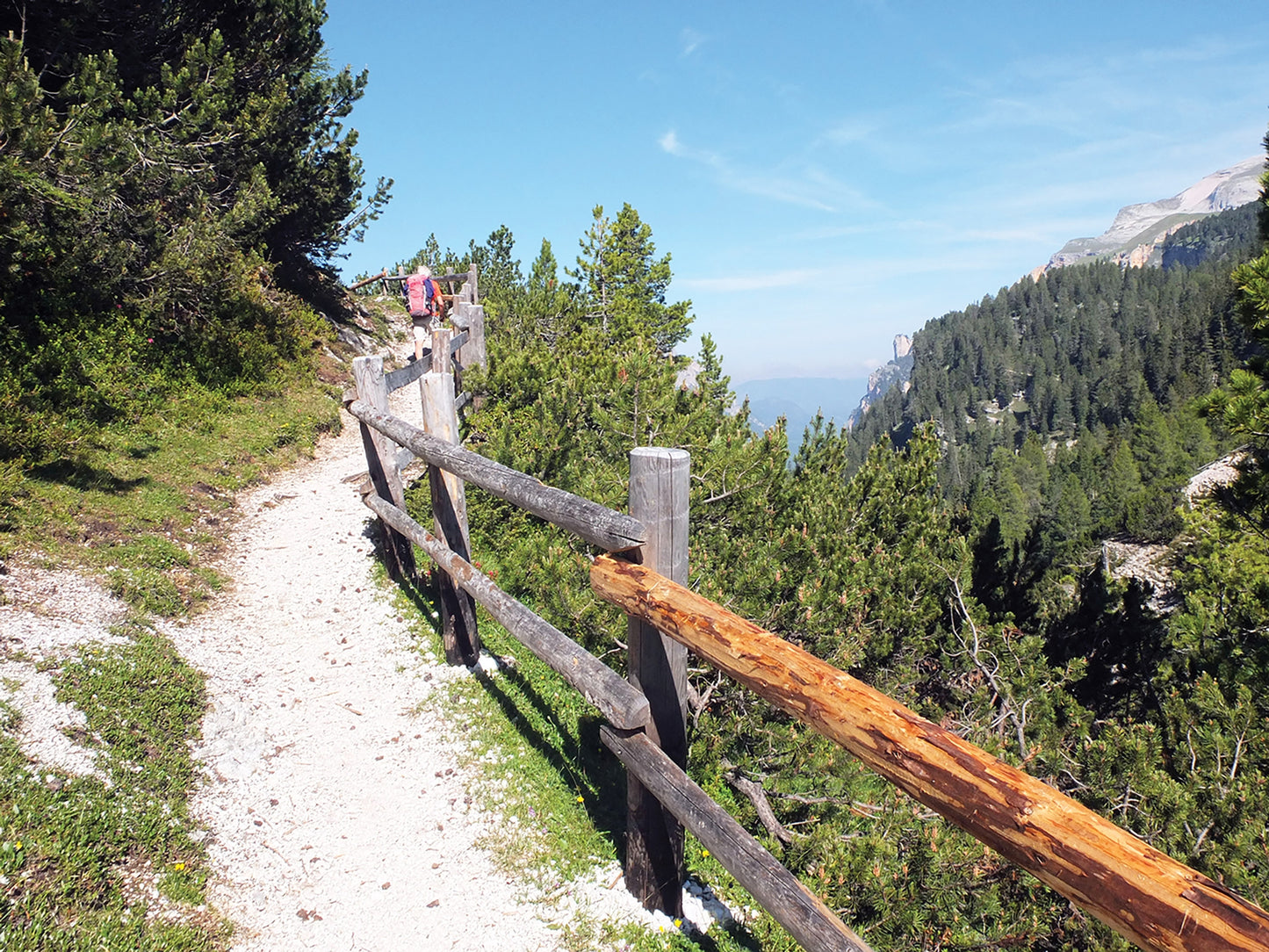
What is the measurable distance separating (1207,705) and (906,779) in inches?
185

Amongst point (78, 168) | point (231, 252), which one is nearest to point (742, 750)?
point (78, 168)

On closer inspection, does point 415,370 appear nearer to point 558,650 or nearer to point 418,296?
point 418,296

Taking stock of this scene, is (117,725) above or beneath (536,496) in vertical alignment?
beneath

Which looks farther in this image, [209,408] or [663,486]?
[209,408]

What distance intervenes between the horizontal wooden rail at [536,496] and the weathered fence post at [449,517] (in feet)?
0.95

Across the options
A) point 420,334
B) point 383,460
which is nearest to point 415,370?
point 420,334

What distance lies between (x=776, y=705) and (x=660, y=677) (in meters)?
1.11

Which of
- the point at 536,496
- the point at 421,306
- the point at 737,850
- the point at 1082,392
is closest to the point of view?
the point at 737,850

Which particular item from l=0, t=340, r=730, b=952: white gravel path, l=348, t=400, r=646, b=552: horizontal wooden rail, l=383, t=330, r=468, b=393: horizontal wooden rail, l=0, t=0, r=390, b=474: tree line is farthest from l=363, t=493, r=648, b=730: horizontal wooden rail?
l=0, t=0, r=390, b=474: tree line

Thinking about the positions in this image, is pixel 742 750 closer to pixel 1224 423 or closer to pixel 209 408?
pixel 1224 423

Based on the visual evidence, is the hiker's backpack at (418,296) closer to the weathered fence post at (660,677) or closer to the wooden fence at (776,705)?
the wooden fence at (776,705)

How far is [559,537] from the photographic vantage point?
21.7 feet

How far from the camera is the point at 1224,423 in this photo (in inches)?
314

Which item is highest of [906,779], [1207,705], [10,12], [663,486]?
[10,12]
